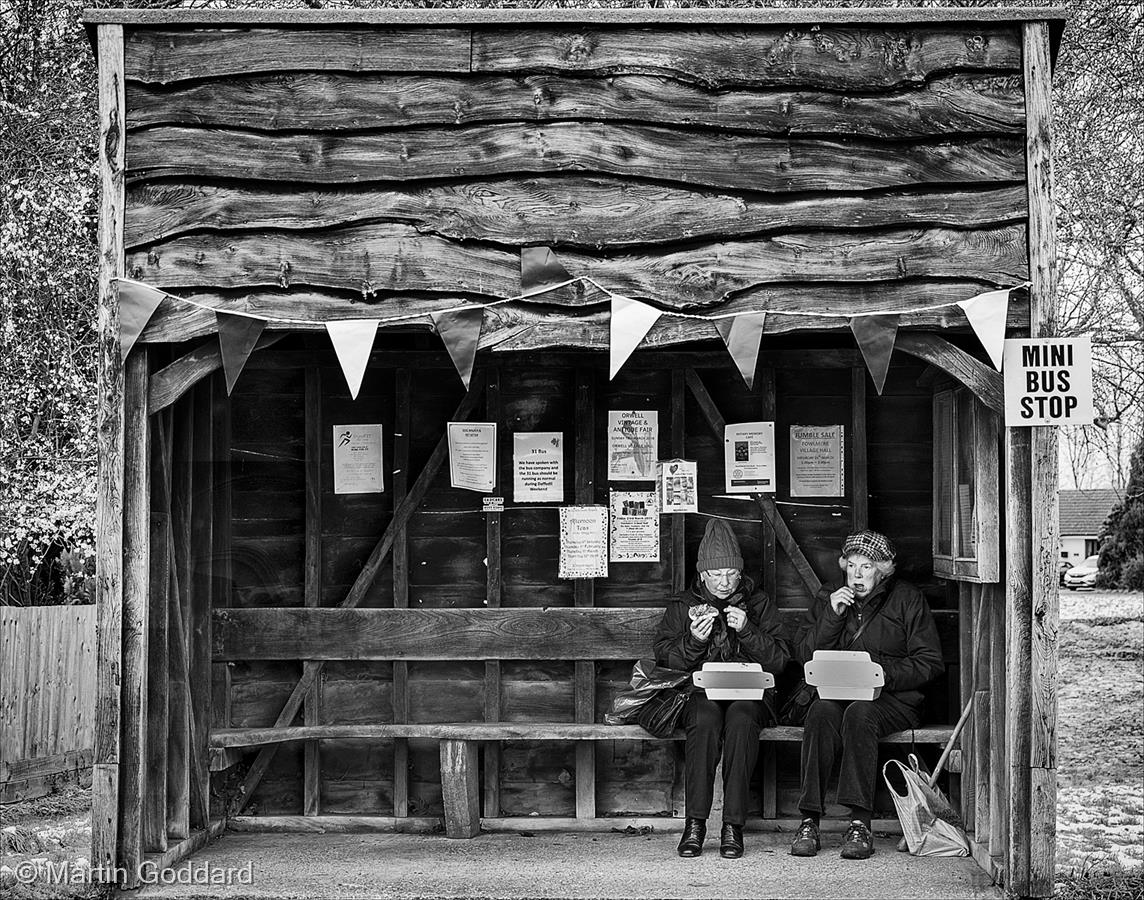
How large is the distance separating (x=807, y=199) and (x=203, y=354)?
2536 millimetres

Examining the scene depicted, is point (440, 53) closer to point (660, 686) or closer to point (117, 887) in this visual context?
point (660, 686)

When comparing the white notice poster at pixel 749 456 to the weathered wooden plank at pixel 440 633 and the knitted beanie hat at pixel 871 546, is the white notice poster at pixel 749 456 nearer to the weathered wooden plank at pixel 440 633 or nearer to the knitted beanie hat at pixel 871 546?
the knitted beanie hat at pixel 871 546

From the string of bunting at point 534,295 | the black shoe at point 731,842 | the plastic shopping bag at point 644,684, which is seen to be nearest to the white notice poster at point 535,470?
the plastic shopping bag at point 644,684

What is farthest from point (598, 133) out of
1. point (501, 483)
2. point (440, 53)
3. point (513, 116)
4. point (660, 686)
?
point (660, 686)

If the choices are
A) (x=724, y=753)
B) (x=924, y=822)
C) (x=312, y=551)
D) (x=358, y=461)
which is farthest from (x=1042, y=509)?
(x=312, y=551)

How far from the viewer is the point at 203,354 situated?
483 cm

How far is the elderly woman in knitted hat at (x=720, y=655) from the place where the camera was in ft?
17.2

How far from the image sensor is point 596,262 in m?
4.83

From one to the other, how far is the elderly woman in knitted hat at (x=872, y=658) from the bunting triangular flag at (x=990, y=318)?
1236 mm

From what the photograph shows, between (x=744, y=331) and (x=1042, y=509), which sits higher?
(x=744, y=331)

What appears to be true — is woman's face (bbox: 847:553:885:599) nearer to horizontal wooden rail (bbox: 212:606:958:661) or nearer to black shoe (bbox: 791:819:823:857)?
horizontal wooden rail (bbox: 212:606:958:661)

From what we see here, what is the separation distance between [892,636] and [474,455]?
2.21 m

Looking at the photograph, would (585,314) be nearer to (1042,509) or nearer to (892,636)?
(1042,509)

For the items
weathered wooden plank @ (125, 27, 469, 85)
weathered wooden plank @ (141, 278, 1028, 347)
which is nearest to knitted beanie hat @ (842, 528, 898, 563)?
weathered wooden plank @ (141, 278, 1028, 347)
